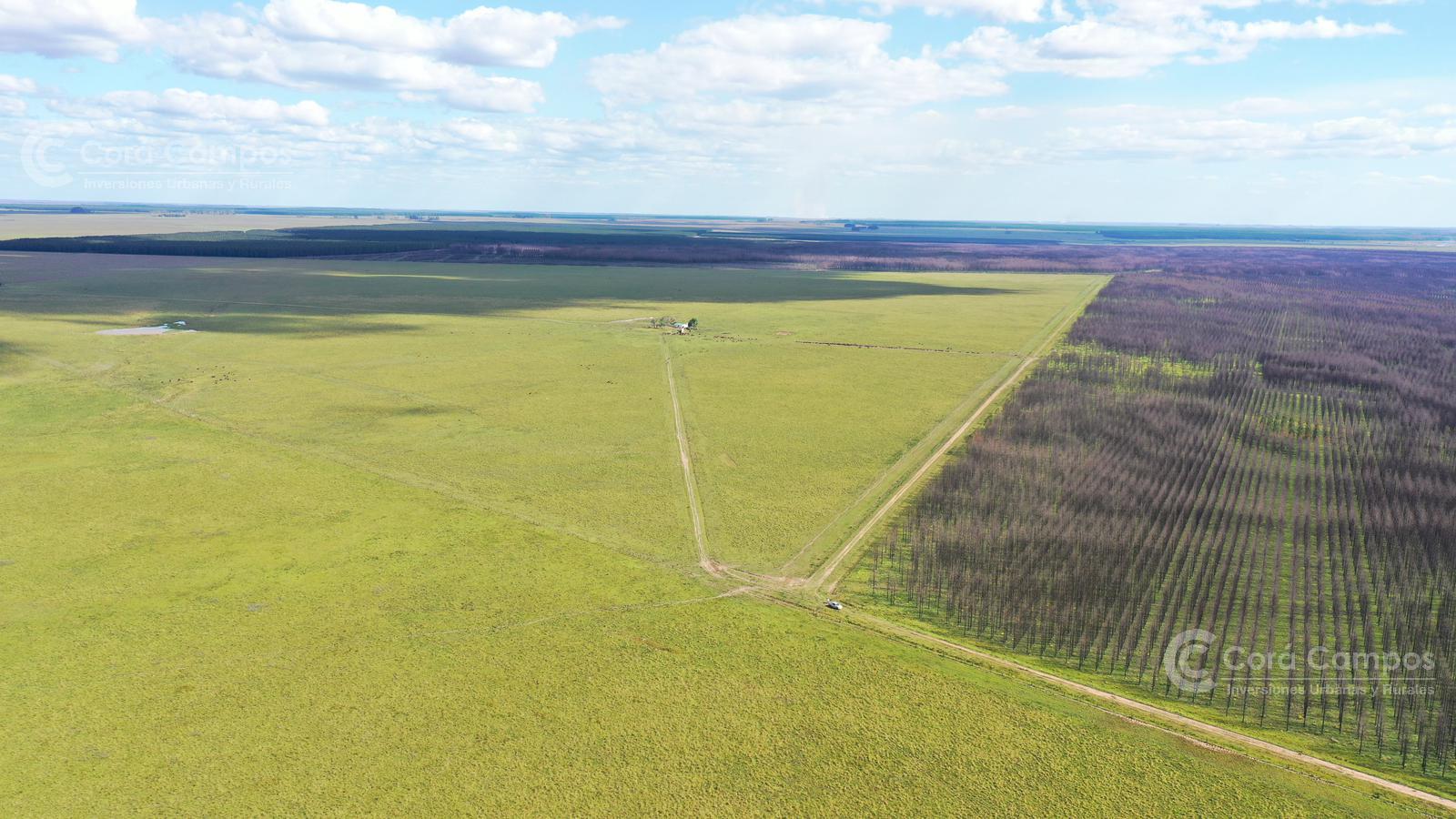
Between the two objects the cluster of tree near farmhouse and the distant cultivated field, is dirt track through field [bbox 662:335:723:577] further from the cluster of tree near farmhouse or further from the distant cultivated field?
the cluster of tree near farmhouse

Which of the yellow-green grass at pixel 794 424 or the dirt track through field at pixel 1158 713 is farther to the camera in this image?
the yellow-green grass at pixel 794 424

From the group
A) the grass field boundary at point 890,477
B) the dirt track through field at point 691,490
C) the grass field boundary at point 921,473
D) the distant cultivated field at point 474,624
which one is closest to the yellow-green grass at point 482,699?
the distant cultivated field at point 474,624

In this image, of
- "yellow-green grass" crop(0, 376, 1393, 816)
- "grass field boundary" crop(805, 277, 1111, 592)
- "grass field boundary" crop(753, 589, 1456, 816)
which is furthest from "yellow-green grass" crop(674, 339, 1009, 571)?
"yellow-green grass" crop(0, 376, 1393, 816)

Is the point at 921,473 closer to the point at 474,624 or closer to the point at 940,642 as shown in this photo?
the point at 940,642

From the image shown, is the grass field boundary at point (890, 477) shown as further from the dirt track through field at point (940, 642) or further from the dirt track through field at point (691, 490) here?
the dirt track through field at point (691, 490)

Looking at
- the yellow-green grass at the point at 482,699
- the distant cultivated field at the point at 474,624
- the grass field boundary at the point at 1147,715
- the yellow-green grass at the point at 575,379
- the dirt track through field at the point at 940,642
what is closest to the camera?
the yellow-green grass at the point at 482,699

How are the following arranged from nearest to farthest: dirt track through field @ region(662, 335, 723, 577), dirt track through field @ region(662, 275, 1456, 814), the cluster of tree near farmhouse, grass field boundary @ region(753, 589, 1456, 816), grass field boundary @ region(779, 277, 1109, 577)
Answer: grass field boundary @ region(753, 589, 1456, 816) < dirt track through field @ region(662, 275, 1456, 814) < the cluster of tree near farmhouse < dirt track through field @ region(662, 335, 723, 577) < grass field boundary @ region(779, 277, 1109, 577)

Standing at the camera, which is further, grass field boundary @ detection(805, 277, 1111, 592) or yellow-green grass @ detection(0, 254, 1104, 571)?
yellow-green grass @ detection(0, 254, 1104, 571)
